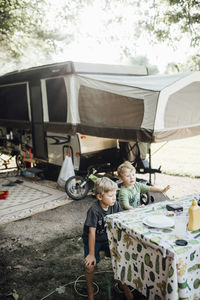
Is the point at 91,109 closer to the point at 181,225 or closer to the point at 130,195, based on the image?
the point at 130,195

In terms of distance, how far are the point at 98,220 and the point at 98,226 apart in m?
0.07

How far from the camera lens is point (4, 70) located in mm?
26406

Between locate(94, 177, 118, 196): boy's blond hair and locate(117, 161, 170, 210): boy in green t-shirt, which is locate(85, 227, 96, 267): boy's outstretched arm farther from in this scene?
locate(117, 161, 170, 210): boy in green t-shirt

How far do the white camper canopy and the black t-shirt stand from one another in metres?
2.13

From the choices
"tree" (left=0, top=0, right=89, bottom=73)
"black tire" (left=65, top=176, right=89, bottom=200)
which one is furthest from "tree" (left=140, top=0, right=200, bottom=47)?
"black tire" (left=65, top=176, right=89, bottom=200)

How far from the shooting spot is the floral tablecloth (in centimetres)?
196

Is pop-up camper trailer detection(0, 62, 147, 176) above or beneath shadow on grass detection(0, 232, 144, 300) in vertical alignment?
above

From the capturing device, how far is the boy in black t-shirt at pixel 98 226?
2.56m

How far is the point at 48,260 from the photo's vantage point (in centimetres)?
362

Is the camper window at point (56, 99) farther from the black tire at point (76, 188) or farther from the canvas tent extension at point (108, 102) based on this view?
the black tire at point (76, 188)

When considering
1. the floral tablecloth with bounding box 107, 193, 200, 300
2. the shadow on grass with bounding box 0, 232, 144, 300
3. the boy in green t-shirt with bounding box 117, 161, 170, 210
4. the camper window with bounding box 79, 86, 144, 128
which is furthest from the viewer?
the camper window with bounding box 79, 86, 144, 128

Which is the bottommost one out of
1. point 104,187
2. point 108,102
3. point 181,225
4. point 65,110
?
point 181,225

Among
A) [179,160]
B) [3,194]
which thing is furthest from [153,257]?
[179,160]

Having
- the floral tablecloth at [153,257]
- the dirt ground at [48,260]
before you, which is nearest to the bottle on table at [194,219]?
the floral tablecloth at [153,257]
